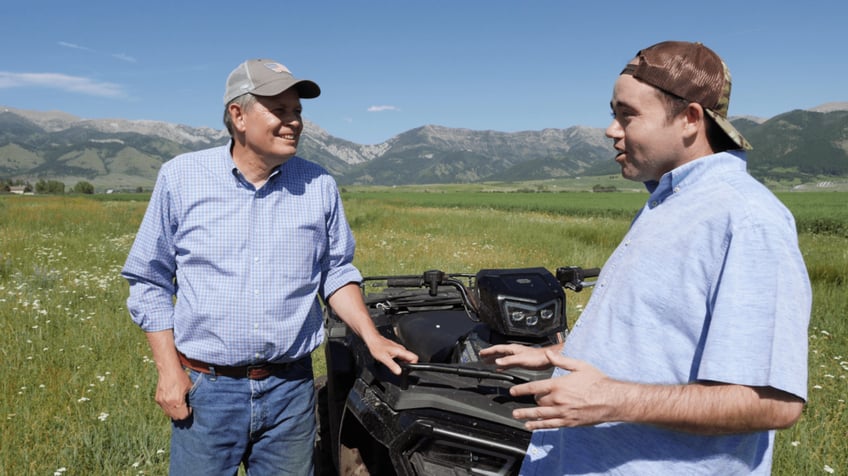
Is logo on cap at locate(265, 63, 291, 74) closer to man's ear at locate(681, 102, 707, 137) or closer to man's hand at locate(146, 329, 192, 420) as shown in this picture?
man's hand at locate(146, 329, 192, 420)

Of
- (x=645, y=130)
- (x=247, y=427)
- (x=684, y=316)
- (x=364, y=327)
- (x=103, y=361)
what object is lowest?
(x=103, y=361)

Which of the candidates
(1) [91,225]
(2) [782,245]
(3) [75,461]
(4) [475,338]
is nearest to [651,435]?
(2) [782,245]

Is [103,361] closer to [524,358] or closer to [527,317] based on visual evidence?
[527,317]

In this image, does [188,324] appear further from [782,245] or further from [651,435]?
[782,245]

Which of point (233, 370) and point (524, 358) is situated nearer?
point (524, 358)

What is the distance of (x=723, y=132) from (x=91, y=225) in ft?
62.2

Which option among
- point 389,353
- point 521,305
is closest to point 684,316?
point 521,305

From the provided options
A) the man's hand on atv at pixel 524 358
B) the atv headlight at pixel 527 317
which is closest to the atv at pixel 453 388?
the atv headlight at pixel 527 317

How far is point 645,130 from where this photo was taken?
157 centimetres

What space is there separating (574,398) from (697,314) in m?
0.36

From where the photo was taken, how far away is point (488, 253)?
12750mm

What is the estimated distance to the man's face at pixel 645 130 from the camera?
1548 mm

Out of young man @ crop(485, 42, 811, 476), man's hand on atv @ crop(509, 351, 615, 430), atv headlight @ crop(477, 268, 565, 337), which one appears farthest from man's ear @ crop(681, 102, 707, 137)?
atv headlight @ crop(477, 268, 565, 337)

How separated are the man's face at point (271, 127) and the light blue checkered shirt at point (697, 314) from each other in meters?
1.48
